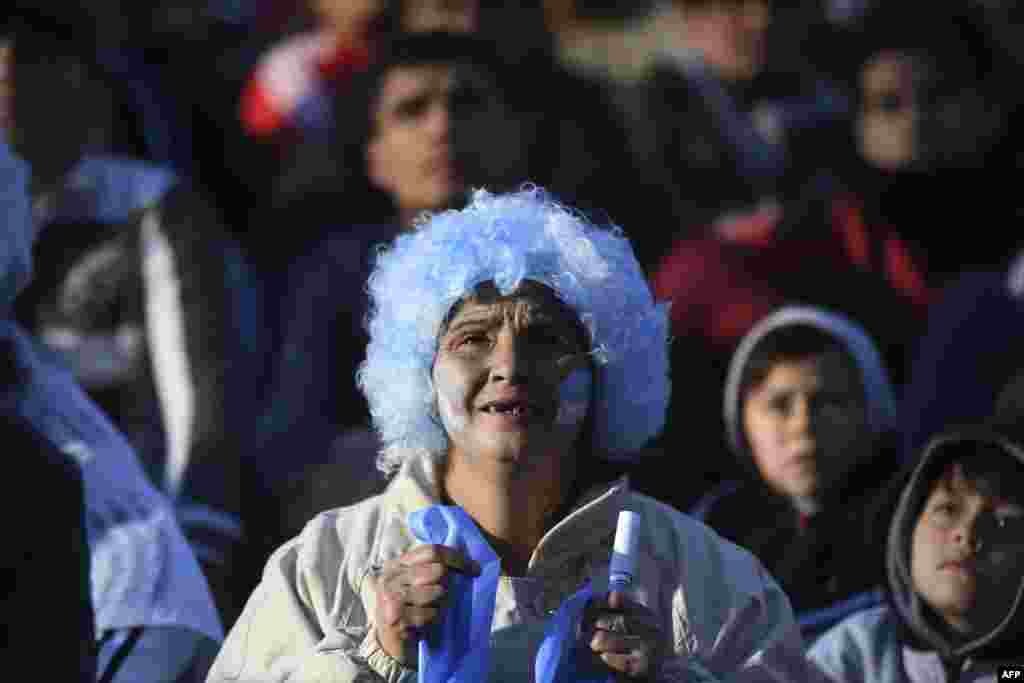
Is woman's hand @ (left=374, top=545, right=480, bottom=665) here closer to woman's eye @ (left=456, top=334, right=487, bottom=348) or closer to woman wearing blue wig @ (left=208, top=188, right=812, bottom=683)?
woman wearing blue wig @ (left=208, top=188, right=812, bottom=683)

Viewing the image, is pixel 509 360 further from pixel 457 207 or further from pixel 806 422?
pixel 457 207

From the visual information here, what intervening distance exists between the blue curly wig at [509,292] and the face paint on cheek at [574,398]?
53 millimetres

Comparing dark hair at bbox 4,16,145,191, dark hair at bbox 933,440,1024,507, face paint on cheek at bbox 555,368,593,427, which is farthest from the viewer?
dark hair at bbox 4,16,145,191

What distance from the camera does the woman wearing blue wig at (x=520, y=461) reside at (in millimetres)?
4164

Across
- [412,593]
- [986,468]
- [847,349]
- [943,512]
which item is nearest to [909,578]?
[943,512]

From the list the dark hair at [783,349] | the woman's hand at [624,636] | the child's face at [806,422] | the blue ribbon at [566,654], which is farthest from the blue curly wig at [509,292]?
the dark hair at [783,349]

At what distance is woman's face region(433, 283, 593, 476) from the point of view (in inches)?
165

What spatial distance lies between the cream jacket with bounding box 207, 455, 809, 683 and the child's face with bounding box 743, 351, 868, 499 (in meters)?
1.53

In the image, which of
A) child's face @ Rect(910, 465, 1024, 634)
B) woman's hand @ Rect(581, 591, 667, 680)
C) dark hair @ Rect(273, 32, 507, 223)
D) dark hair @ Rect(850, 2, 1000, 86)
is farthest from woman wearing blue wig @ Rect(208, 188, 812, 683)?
dark hair @ Rect(850, 2, 1000, 86)

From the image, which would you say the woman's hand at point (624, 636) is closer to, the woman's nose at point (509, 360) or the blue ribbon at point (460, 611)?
the blue ribbon at point (460, 611)

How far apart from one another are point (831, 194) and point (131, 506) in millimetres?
2785

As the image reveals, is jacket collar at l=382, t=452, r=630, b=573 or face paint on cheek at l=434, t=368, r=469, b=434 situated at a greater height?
face paint on cheek at l=434, t=368, r=469, b=434

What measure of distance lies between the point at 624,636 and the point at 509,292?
29.8 inches

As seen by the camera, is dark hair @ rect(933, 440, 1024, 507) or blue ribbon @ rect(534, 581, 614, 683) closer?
blue ribbon @ rect(534, 581, 614, 683)
